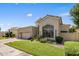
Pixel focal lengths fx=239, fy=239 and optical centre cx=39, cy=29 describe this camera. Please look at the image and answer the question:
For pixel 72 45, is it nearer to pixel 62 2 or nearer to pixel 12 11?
pixel 62 2

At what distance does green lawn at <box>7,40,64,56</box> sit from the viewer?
15.5ft

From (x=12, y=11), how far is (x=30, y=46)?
0.80 m

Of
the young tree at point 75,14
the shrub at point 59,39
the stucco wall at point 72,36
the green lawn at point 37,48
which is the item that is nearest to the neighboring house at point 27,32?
the green lawn at point 37,48

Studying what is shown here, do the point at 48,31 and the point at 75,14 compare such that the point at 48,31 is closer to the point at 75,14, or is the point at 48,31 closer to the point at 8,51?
the point at 75,14

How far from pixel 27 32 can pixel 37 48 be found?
0.44m

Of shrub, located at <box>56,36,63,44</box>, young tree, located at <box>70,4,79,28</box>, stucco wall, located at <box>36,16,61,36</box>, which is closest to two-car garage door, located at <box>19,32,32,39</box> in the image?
stucco wall, located at <box>36,16,61,36</box>

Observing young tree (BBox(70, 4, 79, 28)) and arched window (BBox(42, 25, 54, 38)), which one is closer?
young tree (BBox(70, 4, 79, 28))

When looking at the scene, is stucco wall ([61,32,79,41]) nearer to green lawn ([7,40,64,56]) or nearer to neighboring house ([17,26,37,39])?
green lawn ([7,40,64,56])

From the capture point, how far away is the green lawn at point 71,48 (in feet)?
15.2

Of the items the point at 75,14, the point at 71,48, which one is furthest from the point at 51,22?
the point at 71,48

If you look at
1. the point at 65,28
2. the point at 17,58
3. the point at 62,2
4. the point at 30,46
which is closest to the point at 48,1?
the point at 62,2

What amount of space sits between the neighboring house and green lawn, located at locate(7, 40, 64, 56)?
0.12m

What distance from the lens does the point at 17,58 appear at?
464cm

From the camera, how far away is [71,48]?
467cm
